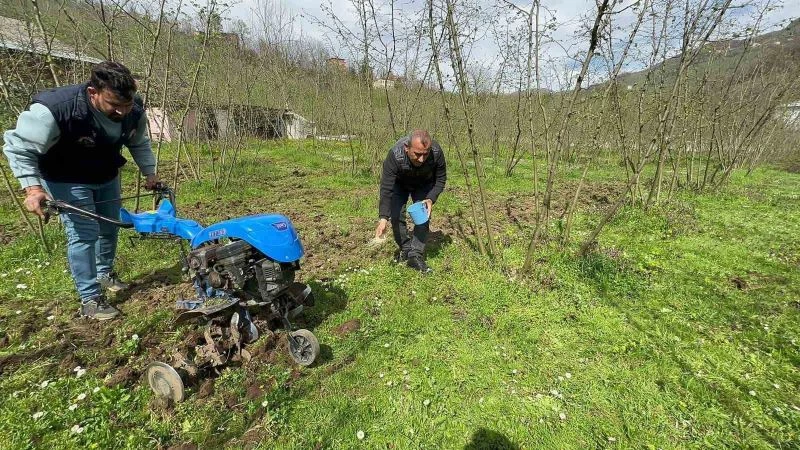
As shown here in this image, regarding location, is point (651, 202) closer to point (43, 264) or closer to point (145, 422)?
point (145, 422)

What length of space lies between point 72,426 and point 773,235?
879cm

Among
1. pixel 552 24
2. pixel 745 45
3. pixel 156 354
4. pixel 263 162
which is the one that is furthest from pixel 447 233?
pixel 263 162

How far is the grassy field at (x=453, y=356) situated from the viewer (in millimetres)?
2250

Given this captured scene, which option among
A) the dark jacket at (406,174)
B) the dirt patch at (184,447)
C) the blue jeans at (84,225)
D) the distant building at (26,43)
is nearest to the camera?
the dirt patch at (184,447)

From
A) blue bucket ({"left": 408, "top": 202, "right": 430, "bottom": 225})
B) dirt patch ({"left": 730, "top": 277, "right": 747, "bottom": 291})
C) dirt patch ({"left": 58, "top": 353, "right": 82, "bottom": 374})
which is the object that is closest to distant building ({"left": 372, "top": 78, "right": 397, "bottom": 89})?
blue bucket ({"left": 408, "top": 202, "right": 430, "bottom": 225})

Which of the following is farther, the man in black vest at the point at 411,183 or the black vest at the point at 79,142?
the man in black vest at the point at 411,183

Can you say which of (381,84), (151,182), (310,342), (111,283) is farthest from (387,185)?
(381,84)

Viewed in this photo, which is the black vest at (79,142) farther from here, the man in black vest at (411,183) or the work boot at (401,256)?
the work boot at (401,256)

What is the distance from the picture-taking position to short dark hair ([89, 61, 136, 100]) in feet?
8.09

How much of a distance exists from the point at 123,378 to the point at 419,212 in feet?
9.18

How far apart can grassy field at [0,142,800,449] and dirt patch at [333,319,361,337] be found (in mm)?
26

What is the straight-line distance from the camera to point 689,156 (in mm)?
9172

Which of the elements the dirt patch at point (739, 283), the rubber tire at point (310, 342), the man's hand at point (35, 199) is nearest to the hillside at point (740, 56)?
the dirt patch at point (739, 283)

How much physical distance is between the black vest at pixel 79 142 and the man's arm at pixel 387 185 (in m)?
2.35
